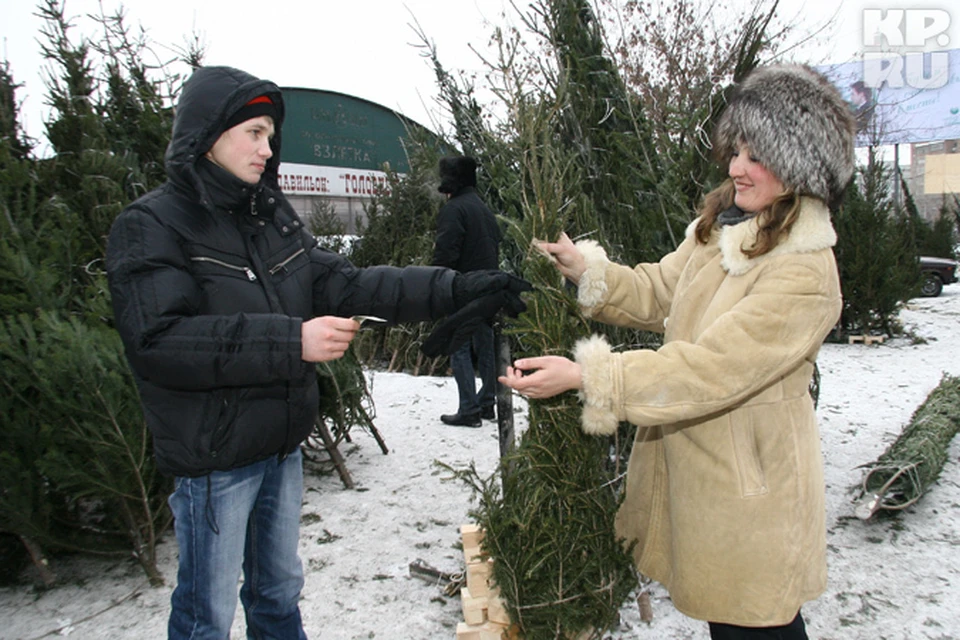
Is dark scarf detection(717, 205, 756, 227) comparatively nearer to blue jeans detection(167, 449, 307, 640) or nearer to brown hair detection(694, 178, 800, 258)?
brown hair detection(694, 178, 800, 258)

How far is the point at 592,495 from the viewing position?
2125 millimetres

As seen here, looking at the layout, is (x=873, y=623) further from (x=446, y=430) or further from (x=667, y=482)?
(x=446, y=430)

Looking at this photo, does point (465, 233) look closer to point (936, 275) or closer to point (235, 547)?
point (235, 547)

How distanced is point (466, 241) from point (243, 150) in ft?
11.2

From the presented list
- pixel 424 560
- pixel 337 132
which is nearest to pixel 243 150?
pixel 424 560

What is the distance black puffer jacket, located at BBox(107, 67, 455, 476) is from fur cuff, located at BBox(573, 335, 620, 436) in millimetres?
761

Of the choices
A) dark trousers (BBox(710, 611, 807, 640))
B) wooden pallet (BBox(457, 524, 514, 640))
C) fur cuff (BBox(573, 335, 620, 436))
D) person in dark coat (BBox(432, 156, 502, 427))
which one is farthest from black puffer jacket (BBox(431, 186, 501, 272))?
dark trousers (BBox(710, 611, 807, 640))

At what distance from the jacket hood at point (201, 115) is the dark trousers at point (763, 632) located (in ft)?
6.28

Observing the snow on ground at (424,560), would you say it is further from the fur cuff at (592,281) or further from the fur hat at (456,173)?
the fur hat at (456,173)

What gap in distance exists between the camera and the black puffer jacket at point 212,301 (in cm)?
173

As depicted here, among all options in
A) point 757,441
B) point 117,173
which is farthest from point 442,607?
point 117,173

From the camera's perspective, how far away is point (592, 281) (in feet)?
7.07

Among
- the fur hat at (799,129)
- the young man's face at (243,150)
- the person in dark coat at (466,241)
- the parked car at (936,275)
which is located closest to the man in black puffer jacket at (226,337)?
the young man's face at (243,150)

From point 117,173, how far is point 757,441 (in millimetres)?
3620
